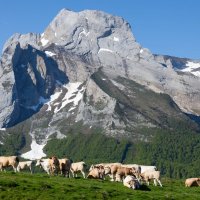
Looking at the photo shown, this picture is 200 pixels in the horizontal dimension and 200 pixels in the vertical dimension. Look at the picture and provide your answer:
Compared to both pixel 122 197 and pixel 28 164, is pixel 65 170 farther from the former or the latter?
pixel 122 197

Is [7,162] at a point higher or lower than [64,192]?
higher

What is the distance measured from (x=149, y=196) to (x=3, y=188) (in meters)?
13.8

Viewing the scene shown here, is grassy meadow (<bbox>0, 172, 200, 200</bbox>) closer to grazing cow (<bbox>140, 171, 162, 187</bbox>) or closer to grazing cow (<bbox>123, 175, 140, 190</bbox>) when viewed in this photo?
grazing cow (<bbox>123, 175, 140, 190</bbox>)

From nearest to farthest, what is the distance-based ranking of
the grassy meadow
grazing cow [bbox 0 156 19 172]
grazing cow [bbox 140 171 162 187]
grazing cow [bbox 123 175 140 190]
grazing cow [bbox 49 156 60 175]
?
1. the grassy meadow
2. grazing cow [bbox 123 175 140 190]
3. grazing cow [bbox 140 171 162 187]
4. grazing cow [bbox 49 156 60 175]
5. grazing cow [bbox 0 156 19 172]

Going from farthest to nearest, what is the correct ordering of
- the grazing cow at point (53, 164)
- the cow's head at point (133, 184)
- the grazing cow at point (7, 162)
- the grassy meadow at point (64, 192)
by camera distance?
1. the grazing cow at point (7, 162)
2. the grazing cow at point (53, 164)
3. the cow's head at point (133, 184)
4. the grassy meadow at point (64, 192)

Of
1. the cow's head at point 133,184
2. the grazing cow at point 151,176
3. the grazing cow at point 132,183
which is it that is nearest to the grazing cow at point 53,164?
the grazing cow at point 151,176

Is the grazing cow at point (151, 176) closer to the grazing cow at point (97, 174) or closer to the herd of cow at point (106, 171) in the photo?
the herd of cow at point (106, 171)

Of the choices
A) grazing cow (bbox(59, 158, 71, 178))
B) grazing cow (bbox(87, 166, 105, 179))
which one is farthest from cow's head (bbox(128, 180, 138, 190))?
grazing cow (bbox(59, 158, 71, 178))

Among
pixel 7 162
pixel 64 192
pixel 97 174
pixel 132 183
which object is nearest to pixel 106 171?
pixel 97 174

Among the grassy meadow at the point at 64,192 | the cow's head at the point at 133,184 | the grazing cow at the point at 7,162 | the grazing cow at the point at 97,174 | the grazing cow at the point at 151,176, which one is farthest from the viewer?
the grazing cow at the point at 7,162

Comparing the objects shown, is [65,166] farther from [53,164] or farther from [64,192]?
[64,192]

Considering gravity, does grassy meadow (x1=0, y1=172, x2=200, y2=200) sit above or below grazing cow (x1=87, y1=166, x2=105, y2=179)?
below

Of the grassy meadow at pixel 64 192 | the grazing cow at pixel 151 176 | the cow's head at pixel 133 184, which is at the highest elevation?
the grazing cow at pixel 151 176

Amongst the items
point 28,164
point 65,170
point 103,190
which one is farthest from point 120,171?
point 28,164
